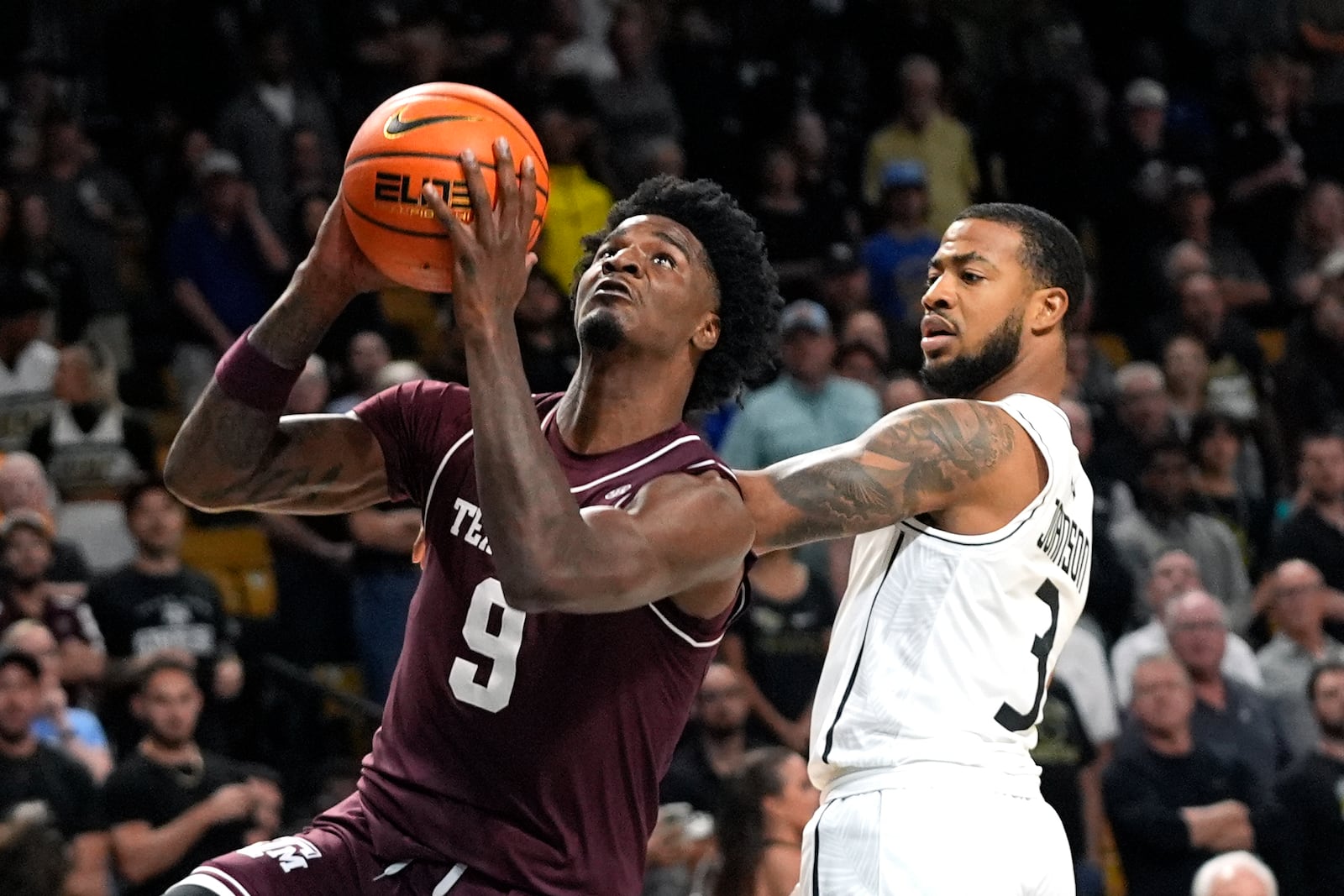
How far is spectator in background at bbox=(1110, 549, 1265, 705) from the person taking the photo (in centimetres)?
924

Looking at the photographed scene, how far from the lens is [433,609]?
4141 millimetres

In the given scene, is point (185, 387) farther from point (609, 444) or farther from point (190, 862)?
point (609, 444)

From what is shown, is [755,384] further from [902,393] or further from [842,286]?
[842,286]

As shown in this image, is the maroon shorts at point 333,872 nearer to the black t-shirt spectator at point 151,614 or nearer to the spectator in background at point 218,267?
the black t-shirt spectator at point 151,614

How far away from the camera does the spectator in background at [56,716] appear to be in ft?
24.5

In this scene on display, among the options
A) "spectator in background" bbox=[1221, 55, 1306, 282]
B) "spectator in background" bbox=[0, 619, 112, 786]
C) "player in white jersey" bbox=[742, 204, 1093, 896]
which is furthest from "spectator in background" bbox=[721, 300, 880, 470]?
"player in white jersey" bbox=[742, 204, 1093, 896]

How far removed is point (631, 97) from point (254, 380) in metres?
7.96

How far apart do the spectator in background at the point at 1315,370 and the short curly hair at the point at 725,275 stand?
7960 mm

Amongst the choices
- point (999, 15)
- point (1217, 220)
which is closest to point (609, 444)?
point (1217, 220)

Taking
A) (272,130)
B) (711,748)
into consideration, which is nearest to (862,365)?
(711,748)

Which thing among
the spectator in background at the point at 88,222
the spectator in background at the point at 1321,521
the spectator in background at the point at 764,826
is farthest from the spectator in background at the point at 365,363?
the spectator in background at the point at 1321,521

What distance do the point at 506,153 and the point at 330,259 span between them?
1.84ft

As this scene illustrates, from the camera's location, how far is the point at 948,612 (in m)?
4.09

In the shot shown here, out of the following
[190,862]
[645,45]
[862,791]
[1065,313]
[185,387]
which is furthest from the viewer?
[645,45]
